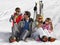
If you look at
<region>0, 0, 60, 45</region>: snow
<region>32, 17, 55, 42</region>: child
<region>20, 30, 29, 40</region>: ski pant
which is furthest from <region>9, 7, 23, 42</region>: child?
<region>32, 17, 55, 42</region>: child

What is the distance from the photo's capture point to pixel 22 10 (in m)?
14.8

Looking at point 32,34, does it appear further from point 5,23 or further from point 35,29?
point 5,23

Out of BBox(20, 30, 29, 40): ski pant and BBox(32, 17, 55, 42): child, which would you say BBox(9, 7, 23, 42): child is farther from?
BBox(32, 17, 55, 42): child

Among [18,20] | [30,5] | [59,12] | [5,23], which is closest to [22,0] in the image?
[30,5]

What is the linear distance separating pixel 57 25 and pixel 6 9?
4.02 metres

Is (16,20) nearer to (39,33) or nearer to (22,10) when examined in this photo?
(39,33)

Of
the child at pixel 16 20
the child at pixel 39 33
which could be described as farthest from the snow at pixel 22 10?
the child at pixel 16 20

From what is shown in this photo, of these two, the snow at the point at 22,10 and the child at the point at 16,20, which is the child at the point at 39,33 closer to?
the snow at the point at 22,10

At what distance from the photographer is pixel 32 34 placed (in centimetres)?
1011

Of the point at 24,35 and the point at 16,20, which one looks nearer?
the point at 24,35

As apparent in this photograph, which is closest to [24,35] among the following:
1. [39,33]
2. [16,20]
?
[39,33]

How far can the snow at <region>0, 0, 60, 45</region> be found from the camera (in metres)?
10.2

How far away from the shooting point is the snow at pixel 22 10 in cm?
1016

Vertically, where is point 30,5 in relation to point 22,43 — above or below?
above
